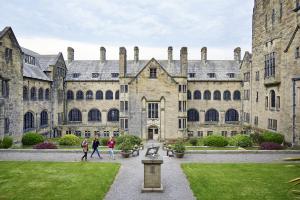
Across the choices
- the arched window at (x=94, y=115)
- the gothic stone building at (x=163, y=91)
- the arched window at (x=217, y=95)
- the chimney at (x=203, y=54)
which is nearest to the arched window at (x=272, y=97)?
the gothic stone building at (x=163, y=91)

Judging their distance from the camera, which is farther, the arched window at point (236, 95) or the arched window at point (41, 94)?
the arched window at point (236, 95)

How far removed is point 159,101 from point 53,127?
1993 centimetres

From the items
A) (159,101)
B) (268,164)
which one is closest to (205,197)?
(268,164)

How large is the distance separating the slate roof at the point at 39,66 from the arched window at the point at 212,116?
97.6 ft

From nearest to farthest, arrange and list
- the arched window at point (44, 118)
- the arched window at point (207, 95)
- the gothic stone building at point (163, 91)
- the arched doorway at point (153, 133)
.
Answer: the gothic stone building at point (163, 91)
the arched doorway at point (153, 133)
the arched window at point (44, 118)
the arched window at point (207, 95)

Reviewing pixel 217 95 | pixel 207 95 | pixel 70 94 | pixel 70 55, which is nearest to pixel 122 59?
pixel 70 94

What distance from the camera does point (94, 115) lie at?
4862 centimetres

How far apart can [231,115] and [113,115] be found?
23.0 meters

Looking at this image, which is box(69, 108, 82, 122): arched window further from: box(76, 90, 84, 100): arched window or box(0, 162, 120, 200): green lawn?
box(0, 162, 120, 200): green lawn

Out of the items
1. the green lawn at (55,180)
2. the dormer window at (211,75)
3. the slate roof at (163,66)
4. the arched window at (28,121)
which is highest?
the slate roof at (163,66)

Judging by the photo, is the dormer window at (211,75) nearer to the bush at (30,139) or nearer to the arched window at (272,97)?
the arched window at (272,97)

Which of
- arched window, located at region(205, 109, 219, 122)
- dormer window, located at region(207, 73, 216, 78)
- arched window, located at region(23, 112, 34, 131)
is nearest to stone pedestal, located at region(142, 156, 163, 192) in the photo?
arched window, located at region(23, 112, 34, 131)

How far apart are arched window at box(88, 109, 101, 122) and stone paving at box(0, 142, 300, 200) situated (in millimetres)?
24506

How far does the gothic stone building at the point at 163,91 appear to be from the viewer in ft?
101
